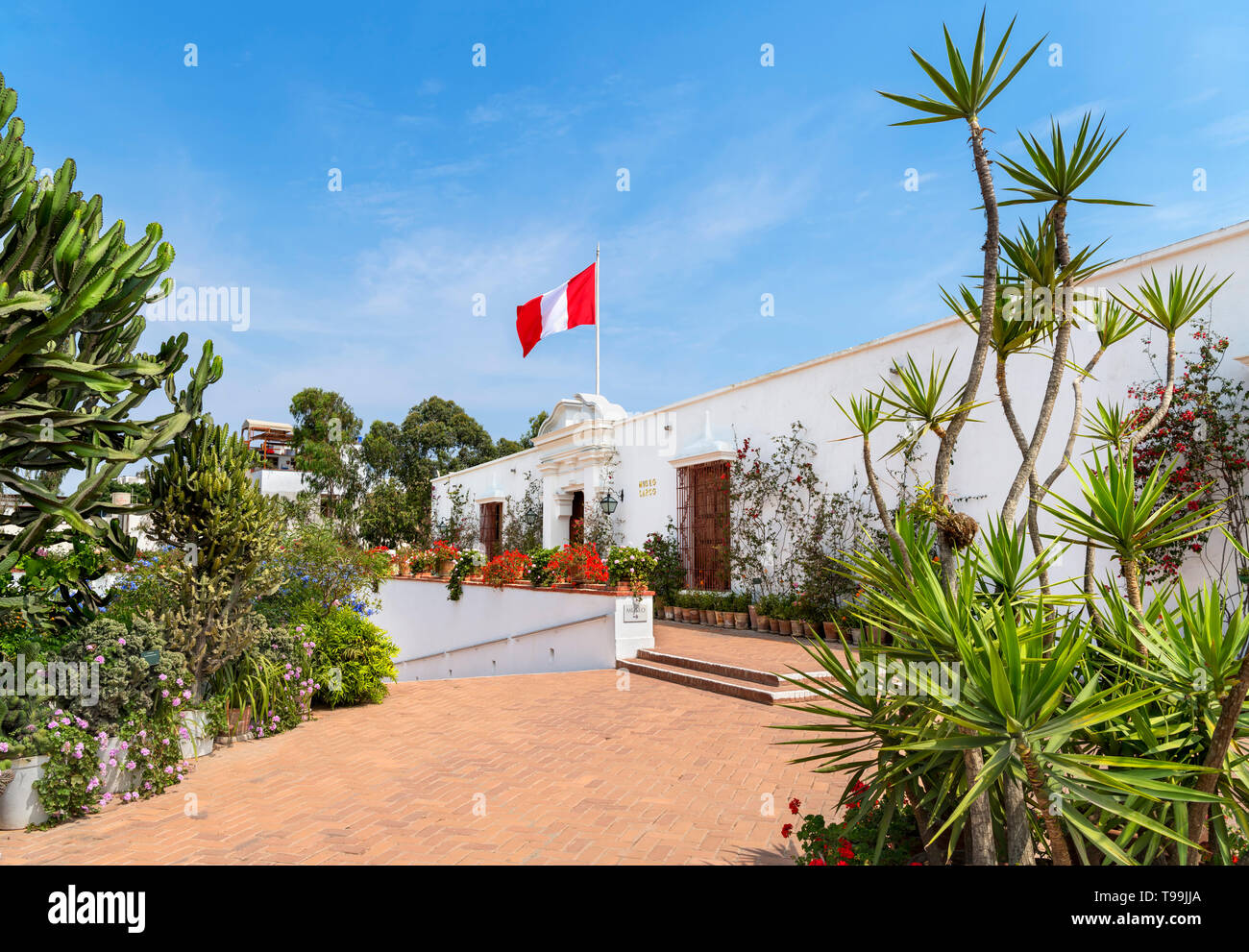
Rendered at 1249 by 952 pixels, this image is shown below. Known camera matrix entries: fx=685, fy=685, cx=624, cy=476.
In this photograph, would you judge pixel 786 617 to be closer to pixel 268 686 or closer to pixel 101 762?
pixel 268 686

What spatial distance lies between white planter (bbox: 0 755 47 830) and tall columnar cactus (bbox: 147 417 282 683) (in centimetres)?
145

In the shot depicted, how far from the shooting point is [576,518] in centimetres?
1841

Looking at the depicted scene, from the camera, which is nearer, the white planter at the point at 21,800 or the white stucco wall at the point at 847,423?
the white planter at the point at 21,800

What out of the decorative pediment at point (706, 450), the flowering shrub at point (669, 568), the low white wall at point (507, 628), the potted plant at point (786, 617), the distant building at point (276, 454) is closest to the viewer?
the low white wall at point (507, 628)

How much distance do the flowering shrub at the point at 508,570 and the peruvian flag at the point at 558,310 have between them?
20.3ft

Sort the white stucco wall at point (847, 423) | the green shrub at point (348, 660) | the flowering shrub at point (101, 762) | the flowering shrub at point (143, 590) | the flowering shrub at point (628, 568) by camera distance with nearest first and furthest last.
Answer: the flowering shrub at point (101, 762), the flowering shrub at point (143, 590), the white stucco wall at point (847, 423), the green shrub at point (348, 660), the flowering shrub at point (628, 568)

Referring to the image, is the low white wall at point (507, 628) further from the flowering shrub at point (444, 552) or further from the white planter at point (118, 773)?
the white planter at point (118, 773)

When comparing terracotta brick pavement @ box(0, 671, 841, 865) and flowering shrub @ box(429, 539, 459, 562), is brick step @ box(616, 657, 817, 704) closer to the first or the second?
terracotta brick pavement @ box(0, 671, 841, 865)

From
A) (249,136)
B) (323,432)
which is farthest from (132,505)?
(323,432)

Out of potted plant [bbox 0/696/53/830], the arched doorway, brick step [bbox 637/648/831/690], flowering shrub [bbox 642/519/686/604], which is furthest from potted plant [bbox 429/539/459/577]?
potted plant [bbox 0/696/53/830]

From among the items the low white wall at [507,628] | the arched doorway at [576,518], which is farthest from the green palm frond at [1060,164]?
the arched doorway at [576,518]

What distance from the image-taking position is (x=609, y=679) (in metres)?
9.52

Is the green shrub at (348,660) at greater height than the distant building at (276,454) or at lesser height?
lesser

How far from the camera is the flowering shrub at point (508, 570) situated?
13.1 meters
